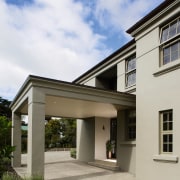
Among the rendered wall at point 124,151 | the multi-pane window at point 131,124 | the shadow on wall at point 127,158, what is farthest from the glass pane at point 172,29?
the shadow on wall at point 127,158

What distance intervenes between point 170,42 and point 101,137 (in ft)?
34.4

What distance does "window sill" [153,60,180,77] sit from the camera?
410 inches

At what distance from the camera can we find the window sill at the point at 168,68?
10411mm

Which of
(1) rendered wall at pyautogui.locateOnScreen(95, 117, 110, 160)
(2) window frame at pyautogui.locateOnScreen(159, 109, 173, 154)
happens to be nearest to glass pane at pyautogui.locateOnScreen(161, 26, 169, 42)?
(2) window frame at pyautogui.locateOnScreen(159, 109, 173, 154)

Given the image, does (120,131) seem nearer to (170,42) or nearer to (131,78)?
(131,78)

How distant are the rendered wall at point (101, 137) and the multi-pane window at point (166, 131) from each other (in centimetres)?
882

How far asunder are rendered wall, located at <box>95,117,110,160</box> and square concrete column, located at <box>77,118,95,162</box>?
0.29 meters

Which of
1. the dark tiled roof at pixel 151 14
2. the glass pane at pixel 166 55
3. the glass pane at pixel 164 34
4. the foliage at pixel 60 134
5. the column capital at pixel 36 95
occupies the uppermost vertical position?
the dark tiled roof at pixel 151 14

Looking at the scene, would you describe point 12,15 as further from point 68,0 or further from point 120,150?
point 120,150

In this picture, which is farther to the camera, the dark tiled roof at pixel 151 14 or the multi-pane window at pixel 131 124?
the multi-pane window at pixel 131 124

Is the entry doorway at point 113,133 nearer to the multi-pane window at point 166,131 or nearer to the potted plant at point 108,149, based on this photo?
the potted plant at point 108,149

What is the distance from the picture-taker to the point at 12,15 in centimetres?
1145

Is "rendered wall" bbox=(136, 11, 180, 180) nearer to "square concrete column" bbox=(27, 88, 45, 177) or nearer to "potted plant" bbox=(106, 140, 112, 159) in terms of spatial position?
"square concrete column" bbox=(27, 88, 45, 177)

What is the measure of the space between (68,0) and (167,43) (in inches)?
176
